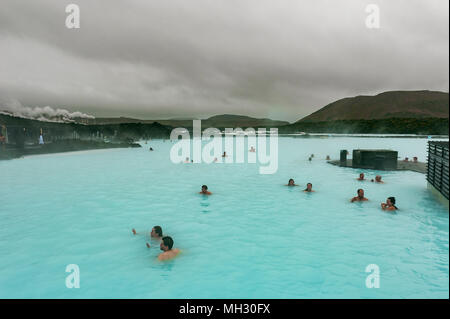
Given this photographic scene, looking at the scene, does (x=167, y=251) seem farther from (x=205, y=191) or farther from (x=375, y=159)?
(x=375, y=159)

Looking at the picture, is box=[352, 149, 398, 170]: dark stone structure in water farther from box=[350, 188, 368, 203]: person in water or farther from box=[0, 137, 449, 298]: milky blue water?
box=[350, 188, 368, 203]: person in water

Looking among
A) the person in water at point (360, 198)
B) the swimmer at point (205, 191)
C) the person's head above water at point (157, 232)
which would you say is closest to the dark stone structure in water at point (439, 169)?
the person in water at point (360, 198)

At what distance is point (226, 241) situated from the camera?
8.51 meters

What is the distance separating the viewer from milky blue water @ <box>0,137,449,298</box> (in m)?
5.97

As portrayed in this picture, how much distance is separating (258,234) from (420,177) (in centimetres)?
1312

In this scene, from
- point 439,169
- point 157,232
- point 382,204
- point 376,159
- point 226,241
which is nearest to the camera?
point 157,232

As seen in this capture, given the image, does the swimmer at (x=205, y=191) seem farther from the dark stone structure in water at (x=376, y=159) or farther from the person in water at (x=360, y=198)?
the dark stone structure in water at (x=376, y=159)

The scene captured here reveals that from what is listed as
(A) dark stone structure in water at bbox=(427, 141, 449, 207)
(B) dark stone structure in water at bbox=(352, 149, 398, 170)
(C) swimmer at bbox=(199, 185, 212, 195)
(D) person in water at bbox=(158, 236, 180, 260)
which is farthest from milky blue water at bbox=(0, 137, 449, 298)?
(B) dark stone structure in water at bbox=(352, 149, 398, 170)

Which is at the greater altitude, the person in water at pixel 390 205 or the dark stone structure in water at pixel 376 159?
the dark stone structure in water at pixel 376 159

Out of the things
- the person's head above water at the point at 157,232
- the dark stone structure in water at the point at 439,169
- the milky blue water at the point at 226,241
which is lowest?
the milky blue water at the point at 226,241

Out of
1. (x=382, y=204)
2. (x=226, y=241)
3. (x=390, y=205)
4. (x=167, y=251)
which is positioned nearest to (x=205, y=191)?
(x=226, y=241)

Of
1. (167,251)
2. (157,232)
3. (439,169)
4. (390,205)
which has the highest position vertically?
(439,169)

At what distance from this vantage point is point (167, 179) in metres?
18.5

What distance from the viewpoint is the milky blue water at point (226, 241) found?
19.6 ft
